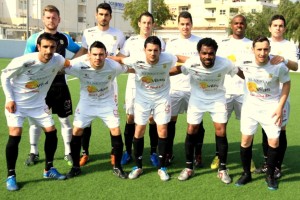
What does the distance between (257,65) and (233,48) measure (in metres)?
0.83

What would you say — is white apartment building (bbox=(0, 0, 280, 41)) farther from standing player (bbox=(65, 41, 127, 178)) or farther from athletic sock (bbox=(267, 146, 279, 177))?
athletic sock (bbox=(267, 146, 279, 177))

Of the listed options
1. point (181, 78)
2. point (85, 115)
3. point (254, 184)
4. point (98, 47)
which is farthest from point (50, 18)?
point (254, 184)

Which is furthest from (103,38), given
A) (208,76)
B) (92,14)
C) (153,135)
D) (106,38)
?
(92,14)

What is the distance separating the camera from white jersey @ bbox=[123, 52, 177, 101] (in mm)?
4754

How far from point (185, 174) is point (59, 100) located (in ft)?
Result: 6.58

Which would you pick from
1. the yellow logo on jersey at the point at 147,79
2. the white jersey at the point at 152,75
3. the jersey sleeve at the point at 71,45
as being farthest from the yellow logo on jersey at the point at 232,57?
the jersey sleeve at the point at 71,45

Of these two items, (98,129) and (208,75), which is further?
(98,129)

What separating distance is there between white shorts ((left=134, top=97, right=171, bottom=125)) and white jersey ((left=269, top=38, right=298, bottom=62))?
1553 millimetres

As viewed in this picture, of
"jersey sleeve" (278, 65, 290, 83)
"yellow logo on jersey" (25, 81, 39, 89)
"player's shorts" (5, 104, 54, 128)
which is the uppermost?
"jersey sleeve" (278, 65, 290, 83)

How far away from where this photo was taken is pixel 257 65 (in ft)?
14.8

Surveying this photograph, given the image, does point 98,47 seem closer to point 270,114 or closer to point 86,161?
point 86,161

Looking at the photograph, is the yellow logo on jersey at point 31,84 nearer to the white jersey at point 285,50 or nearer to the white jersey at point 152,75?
the white jersey at point 152,75

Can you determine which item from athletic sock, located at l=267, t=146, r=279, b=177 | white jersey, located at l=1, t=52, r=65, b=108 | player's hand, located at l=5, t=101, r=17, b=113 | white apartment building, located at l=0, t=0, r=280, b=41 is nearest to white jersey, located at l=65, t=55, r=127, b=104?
white jersey, located at l=1, t=52, r=65, b=108

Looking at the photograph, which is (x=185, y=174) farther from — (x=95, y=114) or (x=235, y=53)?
(x=235, y=53)
